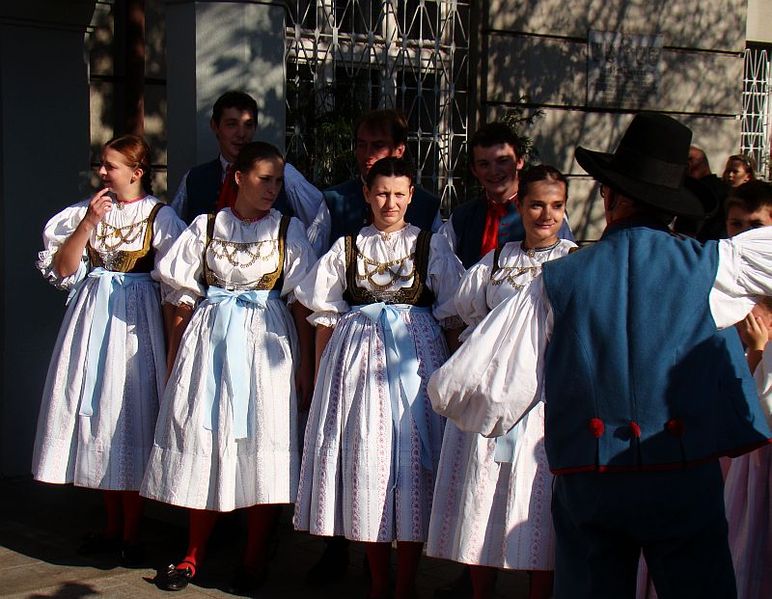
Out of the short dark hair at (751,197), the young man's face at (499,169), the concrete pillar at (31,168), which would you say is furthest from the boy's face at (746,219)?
the concrete pillar at (31,168)

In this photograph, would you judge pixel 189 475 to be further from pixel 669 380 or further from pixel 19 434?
pixel 669 380

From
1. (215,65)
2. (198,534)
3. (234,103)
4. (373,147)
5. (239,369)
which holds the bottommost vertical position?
(198,534)

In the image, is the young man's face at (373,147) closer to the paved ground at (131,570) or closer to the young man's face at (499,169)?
the young man's face at (499,169)

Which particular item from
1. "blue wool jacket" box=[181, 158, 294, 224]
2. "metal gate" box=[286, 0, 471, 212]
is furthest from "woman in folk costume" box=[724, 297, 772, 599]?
"metal gate" box=[286, 0, 471, 212]

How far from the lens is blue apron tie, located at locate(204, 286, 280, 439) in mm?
5008

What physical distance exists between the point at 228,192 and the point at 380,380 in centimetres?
126

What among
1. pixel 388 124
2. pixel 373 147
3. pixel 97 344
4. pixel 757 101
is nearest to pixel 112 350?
pixel 97 344

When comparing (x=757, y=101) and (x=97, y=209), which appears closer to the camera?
(x=97, y=209)

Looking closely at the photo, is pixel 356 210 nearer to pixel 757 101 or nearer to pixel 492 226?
pixel 492 226

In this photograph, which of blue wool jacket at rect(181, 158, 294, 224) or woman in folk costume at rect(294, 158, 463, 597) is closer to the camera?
woman in folk costume at rect(294, 158, 463, 597)

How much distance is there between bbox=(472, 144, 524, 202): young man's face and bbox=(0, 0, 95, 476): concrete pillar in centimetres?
283

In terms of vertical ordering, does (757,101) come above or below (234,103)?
above

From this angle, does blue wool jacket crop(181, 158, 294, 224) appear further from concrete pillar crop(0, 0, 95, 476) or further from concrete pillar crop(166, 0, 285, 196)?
concrete pillar crop(0, 0, 95, 476)

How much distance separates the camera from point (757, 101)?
34.2ft
